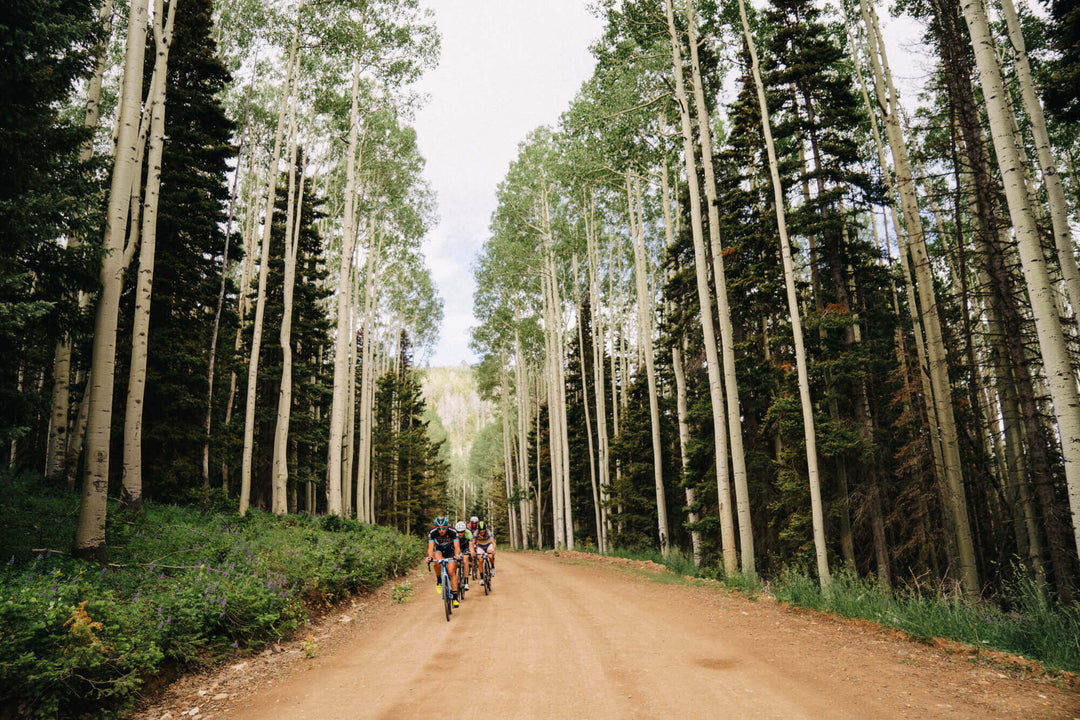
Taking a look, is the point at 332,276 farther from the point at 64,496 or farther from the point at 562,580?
the point at 562,580

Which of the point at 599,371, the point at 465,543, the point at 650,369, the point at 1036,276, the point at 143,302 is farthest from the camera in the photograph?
the point at 599,371

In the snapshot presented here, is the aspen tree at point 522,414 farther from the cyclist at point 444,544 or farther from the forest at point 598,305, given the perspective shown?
the cyclist at point 444,544

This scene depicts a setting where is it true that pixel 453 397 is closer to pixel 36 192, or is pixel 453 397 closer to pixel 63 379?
pixel 63 379

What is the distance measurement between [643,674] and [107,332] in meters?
8.34

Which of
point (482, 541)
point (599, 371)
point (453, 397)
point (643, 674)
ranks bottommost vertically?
point (643, 674)

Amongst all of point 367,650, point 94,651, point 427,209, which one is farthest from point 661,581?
point 427,209

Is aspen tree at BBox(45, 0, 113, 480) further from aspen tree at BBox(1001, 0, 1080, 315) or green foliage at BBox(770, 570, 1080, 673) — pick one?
aspen tree at BBox(1001, 0, 1080, 315)

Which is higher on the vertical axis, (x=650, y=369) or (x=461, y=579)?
(x=650, y=369)

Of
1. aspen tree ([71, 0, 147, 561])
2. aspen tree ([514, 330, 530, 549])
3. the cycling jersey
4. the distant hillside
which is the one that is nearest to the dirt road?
the cycling jersey

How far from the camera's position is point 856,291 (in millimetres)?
13469

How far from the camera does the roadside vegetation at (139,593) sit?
3.95m

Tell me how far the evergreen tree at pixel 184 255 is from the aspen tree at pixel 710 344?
1227 cm

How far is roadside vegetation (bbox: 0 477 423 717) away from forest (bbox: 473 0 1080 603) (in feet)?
28.4

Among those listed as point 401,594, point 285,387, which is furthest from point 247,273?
point 401,594
